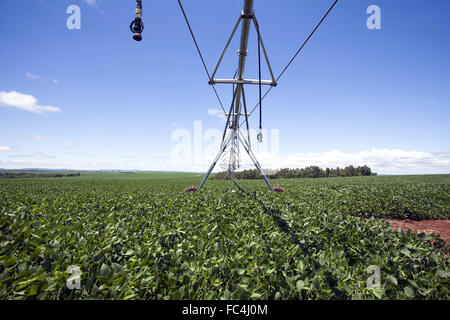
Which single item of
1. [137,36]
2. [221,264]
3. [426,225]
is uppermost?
[137,36]

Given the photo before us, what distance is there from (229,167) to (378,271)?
53.9 ft

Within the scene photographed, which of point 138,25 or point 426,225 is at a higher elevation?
point 138,25

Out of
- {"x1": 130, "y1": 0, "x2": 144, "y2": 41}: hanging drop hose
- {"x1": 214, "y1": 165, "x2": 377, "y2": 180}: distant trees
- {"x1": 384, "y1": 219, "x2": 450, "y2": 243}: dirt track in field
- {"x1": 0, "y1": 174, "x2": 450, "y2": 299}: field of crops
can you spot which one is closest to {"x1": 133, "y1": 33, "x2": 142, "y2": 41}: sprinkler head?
{"x1": 130, "y1": 0, "x2": 144, "y2": 41}: hanging drop hose

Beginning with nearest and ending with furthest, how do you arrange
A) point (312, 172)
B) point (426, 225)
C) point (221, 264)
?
1. point (221, 264)
2. point (426, 225)
3. point (312, 172)

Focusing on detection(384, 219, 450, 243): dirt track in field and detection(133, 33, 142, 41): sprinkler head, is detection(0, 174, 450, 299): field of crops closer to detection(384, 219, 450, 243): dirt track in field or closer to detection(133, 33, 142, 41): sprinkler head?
detection(133, 33, 142, 41): sprinkler head

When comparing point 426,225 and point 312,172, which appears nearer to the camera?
point 426,225

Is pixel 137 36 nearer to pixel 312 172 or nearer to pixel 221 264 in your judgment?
pixel 221 264

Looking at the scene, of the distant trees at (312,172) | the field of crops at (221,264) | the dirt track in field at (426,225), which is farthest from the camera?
the distant trees at (312,172)

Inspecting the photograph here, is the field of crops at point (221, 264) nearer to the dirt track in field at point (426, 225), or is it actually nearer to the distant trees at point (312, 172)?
the dirt track in field at point (426, 225)

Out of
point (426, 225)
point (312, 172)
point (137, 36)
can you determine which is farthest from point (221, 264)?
point (312, 172)

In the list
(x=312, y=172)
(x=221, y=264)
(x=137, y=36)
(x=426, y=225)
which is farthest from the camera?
(x=312, y=172)

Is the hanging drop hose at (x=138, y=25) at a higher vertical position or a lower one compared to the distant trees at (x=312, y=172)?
higher

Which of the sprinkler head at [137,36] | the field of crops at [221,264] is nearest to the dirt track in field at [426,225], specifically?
the field of crops at [221,264]
